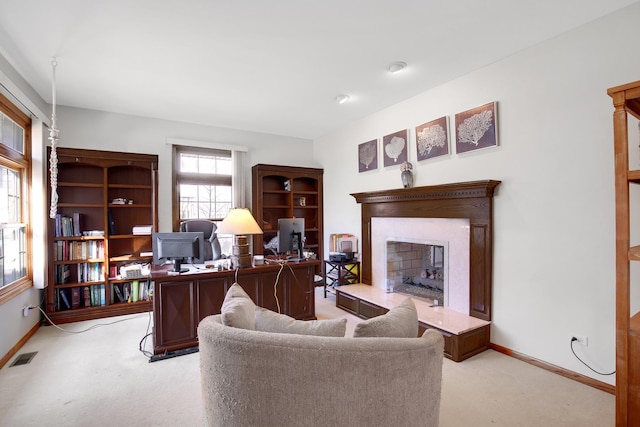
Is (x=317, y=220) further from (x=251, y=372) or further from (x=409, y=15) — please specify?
(x=251, y=372)

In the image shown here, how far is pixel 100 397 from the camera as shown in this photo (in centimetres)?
206

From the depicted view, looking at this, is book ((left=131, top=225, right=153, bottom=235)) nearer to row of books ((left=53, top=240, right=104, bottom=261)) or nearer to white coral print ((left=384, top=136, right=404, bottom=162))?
row of books ((left=53, top=240, right=104, bottom=261))

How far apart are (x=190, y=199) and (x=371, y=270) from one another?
118 inches

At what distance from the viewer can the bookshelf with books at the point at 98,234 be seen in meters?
3.56

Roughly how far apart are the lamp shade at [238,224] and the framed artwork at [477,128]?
229 centimetres

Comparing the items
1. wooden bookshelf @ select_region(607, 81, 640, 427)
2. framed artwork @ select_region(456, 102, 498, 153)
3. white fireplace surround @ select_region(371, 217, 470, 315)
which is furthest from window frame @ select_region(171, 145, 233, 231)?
wooden bookshelf @ select_region(607, 81, 640, 427)

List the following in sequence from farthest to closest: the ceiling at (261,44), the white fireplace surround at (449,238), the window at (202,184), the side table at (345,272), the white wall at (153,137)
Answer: the window at (202,184) < the side table at (345,272) < the white wall at (153,137) < the white fireplace surround at (449,238) < the ceiling at (261,44)

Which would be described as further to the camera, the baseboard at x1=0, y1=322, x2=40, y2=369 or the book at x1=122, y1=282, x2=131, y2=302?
the book at x1=122, y1=282, x2=131, y2=302

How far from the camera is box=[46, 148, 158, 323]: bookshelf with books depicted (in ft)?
11.7

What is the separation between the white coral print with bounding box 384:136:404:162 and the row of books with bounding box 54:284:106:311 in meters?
4.17

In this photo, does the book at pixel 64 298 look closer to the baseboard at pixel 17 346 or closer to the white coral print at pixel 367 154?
the baseboard at pixel 17 346

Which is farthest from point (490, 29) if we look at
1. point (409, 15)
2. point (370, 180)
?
point (370, 180)

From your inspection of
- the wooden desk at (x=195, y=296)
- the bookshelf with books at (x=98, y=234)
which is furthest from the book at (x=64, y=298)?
the wooden desk at (x=195, y=296)

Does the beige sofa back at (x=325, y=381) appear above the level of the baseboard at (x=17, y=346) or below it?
above
